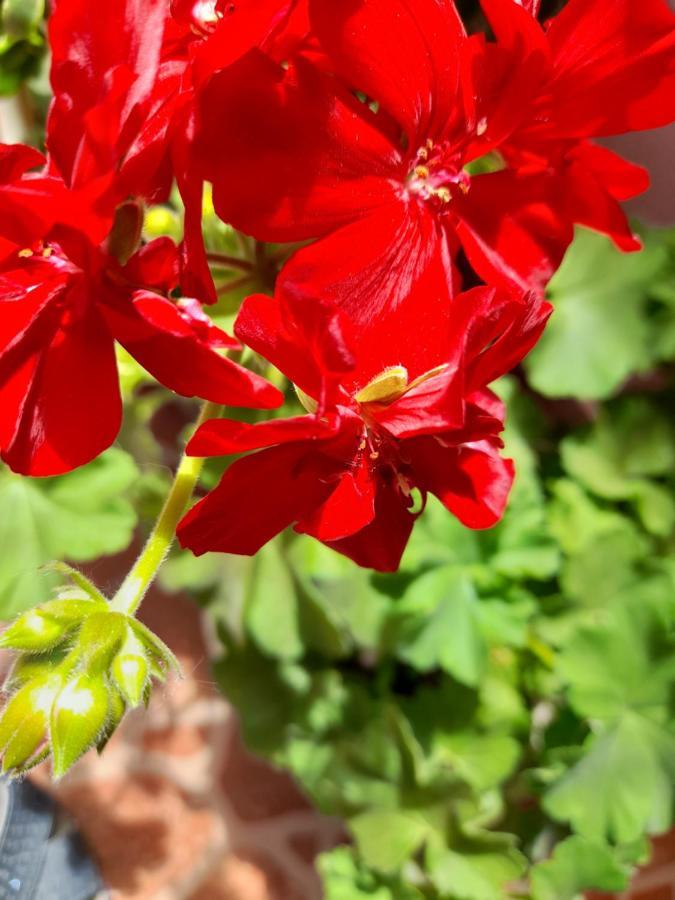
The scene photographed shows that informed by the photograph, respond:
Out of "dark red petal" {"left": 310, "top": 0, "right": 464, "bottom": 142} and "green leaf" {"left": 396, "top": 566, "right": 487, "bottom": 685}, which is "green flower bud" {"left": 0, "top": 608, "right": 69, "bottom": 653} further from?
"green leaf" {"left": 396, "top": 566, "right": 487, "bottom": 685}

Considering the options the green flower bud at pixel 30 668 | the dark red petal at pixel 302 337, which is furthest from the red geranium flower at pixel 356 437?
the green flower bud at pixel 30 668

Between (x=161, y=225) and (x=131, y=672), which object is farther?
(x=161, y=225)

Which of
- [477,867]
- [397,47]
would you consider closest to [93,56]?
[397,47]

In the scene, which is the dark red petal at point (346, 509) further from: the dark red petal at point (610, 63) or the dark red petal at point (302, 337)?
the dark red petal at point (610, 63)

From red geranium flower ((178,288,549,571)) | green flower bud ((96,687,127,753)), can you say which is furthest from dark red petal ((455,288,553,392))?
green flower bud ((96,687,127,753))

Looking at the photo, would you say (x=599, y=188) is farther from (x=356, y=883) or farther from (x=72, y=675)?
(x=356, y=883)
